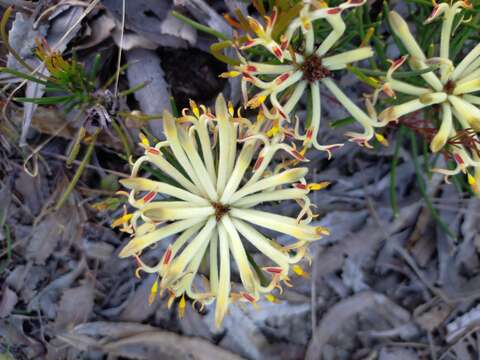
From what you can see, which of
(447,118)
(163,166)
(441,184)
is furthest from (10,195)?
(441,184)

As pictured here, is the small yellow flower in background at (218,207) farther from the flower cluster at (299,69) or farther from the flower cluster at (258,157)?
the flower cluster at (299,69)

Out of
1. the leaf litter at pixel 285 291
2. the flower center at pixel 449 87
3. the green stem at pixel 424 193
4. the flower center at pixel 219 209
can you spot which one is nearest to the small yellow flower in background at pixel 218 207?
the flower center at pixel 219 209

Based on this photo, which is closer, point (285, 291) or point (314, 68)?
point (314, 68)

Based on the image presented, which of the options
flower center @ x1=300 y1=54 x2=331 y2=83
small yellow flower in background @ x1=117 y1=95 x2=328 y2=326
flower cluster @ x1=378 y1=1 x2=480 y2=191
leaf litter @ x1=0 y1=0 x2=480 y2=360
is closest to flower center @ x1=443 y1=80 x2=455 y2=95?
flower cluster @ x1=378 y1=1 x2=480 y2=191

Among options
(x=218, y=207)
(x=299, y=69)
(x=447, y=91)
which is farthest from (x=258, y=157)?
(x=447, y=91)

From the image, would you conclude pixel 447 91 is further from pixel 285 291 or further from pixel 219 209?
pixel 285 291

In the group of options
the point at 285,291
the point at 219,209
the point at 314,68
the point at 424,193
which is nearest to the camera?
the point at 219,209

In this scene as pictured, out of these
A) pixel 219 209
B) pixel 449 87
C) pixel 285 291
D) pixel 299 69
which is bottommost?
pixel 219 209
